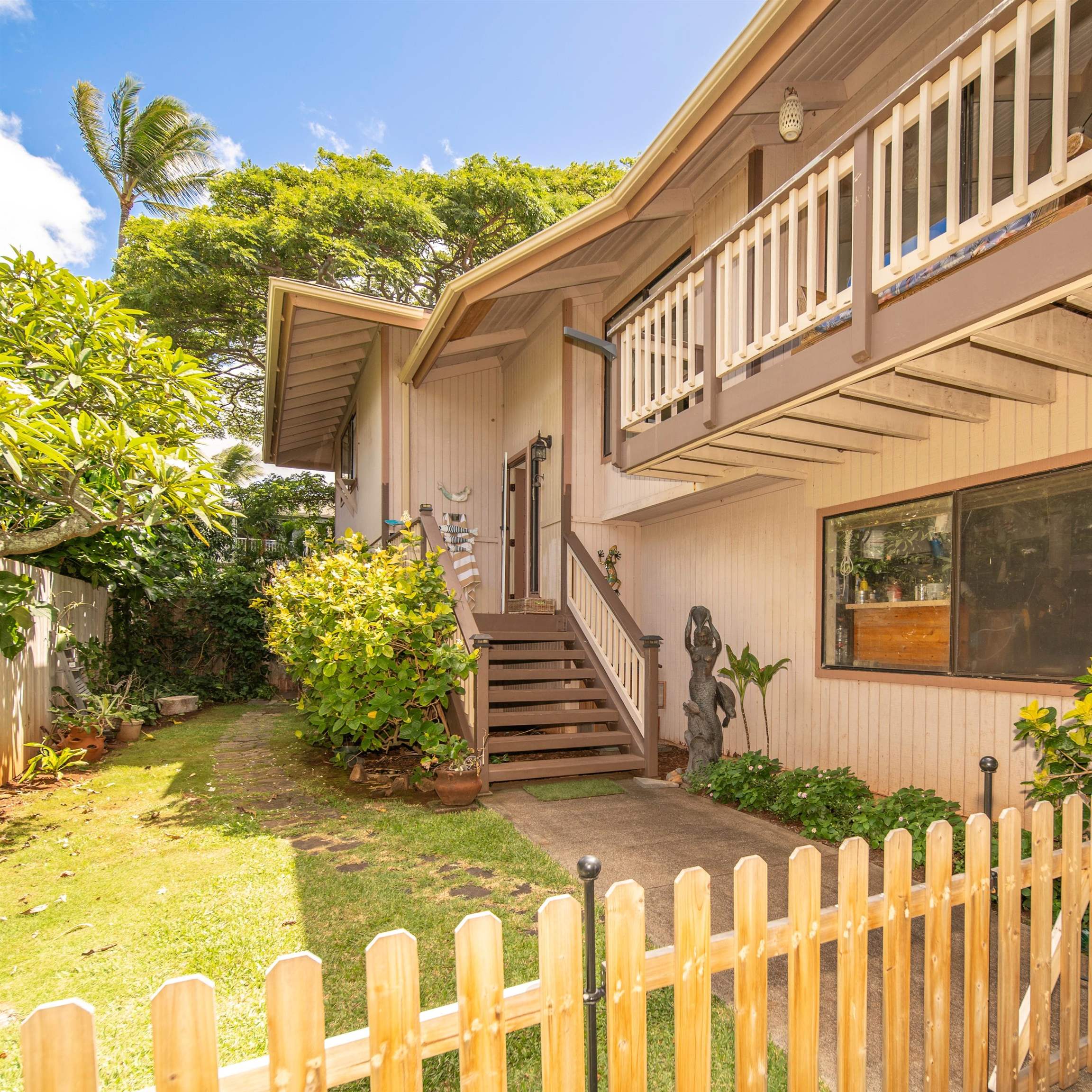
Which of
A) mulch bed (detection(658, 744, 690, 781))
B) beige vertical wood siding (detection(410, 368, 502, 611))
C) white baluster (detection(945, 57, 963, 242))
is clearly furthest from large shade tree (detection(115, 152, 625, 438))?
white baluster (detection(945, 57, 963, 242))

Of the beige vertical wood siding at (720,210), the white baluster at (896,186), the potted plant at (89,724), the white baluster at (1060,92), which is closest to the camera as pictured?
the white baluster at (1060,92)

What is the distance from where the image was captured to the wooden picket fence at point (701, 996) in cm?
122

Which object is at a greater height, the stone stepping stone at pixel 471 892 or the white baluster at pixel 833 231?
the white baluster at pixel 833 231

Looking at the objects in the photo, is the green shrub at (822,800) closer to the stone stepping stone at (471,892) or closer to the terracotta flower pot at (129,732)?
the stone stepping stone at (471,892)

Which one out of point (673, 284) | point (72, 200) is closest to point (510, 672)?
point (673, 284)

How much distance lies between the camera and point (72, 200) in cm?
3322

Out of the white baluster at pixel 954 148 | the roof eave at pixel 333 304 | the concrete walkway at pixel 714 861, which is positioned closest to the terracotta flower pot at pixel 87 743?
the concrete walkway at pixel 714 861

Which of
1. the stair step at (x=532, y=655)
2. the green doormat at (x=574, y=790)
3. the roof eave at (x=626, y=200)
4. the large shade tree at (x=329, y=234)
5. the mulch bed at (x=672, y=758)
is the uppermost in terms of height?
the large shade tree at (x=329, y=234)

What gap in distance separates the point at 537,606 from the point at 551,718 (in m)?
2.30

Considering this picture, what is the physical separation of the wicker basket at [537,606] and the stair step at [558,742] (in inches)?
83.7

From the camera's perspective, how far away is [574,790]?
6.14 meters

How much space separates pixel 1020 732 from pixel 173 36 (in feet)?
79.3

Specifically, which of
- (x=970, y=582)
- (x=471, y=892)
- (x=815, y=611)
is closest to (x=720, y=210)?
(x=815, y=611)

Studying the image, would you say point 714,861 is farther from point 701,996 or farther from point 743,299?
point 743,299
